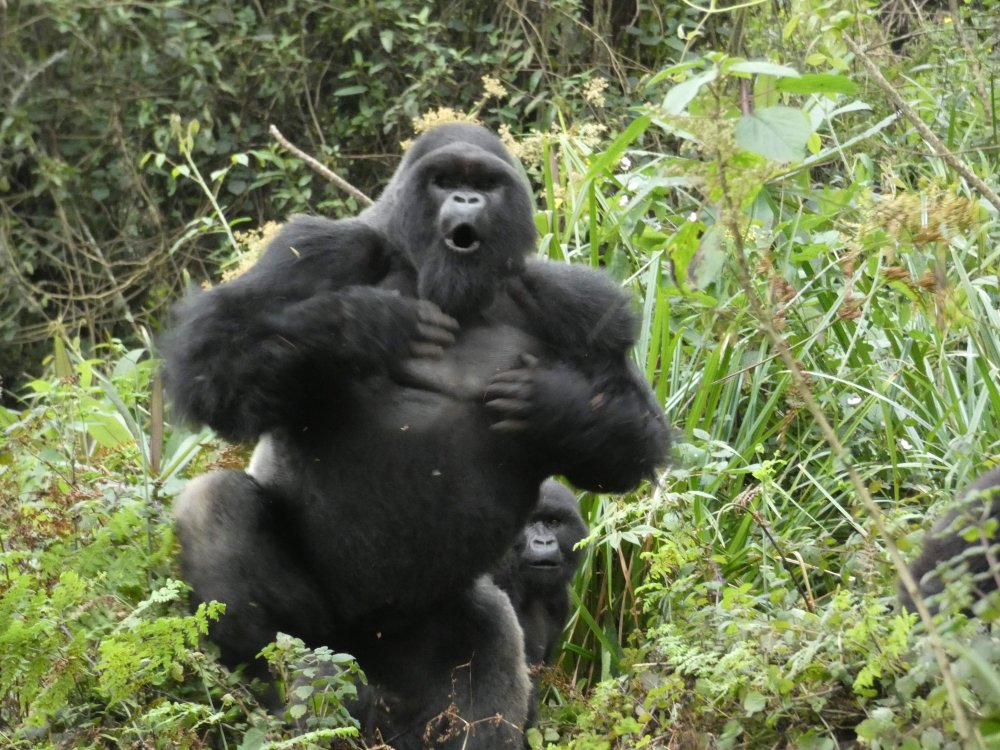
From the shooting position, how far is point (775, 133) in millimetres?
2027

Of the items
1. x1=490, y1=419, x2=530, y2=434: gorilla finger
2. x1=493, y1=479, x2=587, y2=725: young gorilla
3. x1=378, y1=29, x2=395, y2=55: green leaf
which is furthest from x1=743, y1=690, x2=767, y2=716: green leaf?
x1=378, y1=29, x2=395, y2=55: green leaf

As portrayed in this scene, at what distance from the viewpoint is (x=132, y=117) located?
731cm

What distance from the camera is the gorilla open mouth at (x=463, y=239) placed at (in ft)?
9.49

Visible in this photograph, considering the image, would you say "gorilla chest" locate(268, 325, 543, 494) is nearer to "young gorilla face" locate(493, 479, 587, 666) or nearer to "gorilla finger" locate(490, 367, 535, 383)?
"gorilla finger" locate(490, 367, 535, 383)

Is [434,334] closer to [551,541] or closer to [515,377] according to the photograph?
[515,377]

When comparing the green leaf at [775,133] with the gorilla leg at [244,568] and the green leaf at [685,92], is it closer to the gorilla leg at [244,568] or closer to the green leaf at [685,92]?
the green leaf at [685,92]

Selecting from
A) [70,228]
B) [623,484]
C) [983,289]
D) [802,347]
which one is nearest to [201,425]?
[623,484]

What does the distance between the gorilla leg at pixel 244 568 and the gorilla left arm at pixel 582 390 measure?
0.53 metres

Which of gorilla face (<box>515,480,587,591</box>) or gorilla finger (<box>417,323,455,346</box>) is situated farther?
gorilla face (<box>515,480,587,591</box>)

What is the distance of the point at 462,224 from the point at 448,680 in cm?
101

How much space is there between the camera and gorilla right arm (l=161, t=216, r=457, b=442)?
278 centimetres

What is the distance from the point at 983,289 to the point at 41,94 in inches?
201

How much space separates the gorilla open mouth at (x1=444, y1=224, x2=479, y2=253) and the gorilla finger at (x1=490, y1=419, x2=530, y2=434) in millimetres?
372

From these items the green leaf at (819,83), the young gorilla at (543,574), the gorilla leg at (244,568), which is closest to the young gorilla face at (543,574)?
the young gorilla at (543,574)
